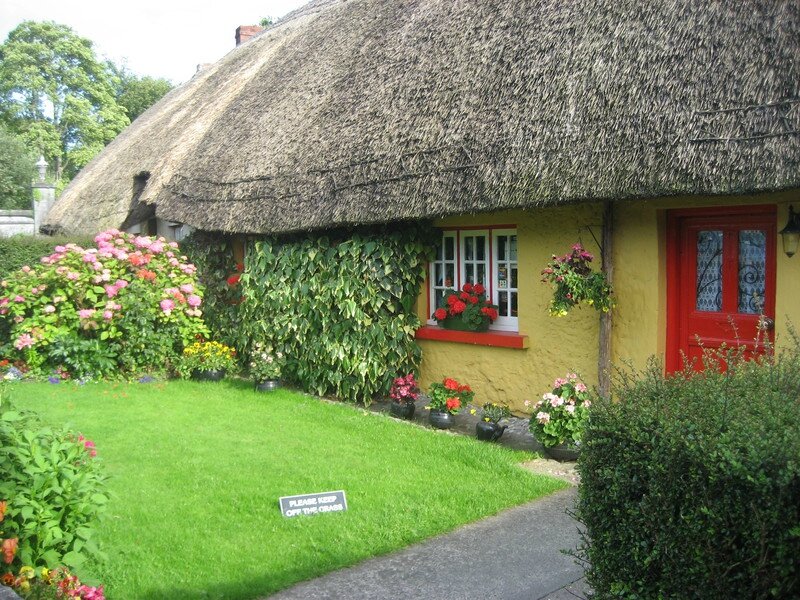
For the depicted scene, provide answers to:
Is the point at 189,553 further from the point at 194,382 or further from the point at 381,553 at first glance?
the point at 194,382

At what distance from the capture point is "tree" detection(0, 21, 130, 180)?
3897 cm

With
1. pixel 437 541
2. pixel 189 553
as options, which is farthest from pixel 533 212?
pixel 189 553

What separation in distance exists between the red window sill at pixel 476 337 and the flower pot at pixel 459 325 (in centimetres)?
5

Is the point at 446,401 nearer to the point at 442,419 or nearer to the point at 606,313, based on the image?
the point at 442,419

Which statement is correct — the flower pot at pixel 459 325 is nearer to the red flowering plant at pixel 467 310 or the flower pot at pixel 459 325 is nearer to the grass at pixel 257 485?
the red flowering plant at pixel 467 310

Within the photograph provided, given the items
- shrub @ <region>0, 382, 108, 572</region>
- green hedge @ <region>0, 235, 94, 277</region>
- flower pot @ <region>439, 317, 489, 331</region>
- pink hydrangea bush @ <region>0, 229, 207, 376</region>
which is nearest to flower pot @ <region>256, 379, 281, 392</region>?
pink hydrangea bush @ <region>0, 229, 207, 376</region>

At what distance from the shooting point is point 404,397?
863cm

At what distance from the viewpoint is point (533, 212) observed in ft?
27.1

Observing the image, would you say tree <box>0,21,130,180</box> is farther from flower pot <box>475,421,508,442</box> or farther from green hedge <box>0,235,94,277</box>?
flower pot <box>475,421,508,442</box>

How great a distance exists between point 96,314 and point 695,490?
9.25m

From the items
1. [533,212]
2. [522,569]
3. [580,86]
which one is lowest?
[522,569]

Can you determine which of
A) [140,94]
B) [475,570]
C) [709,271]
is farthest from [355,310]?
[140,94]

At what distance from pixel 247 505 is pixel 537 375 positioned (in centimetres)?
372

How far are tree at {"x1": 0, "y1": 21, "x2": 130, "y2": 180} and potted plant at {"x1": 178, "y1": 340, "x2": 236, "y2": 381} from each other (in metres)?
32.0
